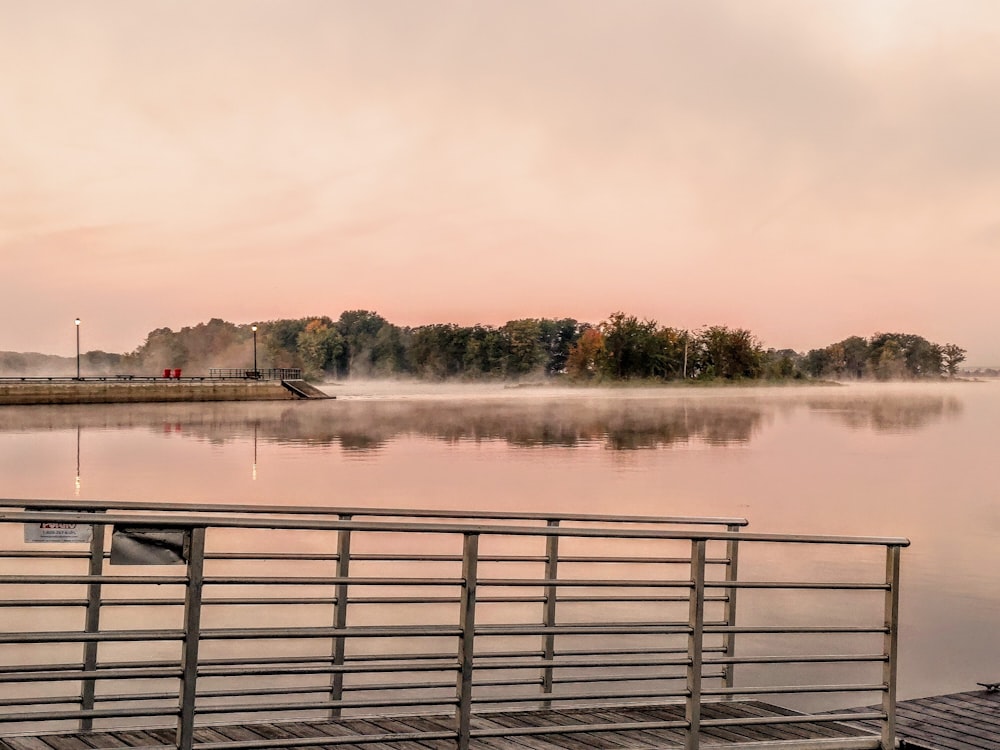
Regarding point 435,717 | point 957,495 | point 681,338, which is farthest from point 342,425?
point 681,338

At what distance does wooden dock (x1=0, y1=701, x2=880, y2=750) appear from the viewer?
6074 mm

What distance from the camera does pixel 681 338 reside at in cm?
15900

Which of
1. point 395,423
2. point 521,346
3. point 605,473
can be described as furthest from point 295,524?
point 521,346

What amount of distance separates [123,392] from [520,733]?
78.2 m

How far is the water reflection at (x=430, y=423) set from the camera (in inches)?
2262

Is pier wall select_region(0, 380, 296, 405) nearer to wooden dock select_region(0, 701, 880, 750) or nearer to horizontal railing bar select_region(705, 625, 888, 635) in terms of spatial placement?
wooden dock select_region(0, 701, 880, 750)

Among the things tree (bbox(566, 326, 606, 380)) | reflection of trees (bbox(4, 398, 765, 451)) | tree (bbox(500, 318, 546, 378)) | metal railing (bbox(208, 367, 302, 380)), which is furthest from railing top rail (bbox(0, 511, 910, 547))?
tree (bbox(500, 318, 546, 378))

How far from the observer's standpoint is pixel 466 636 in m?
5.77

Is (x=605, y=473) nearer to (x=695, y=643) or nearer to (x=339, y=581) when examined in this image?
(x=695, y=643)

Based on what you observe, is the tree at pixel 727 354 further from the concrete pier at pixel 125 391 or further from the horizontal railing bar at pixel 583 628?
the horizontal railing bar at pixel 583 628

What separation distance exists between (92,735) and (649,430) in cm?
6214

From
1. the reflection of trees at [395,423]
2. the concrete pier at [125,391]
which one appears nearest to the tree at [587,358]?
the reflection of trees at [395,423]

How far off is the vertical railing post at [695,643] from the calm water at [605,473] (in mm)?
6982

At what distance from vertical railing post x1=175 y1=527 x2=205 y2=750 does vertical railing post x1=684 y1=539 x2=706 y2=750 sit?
2486 millimetres
